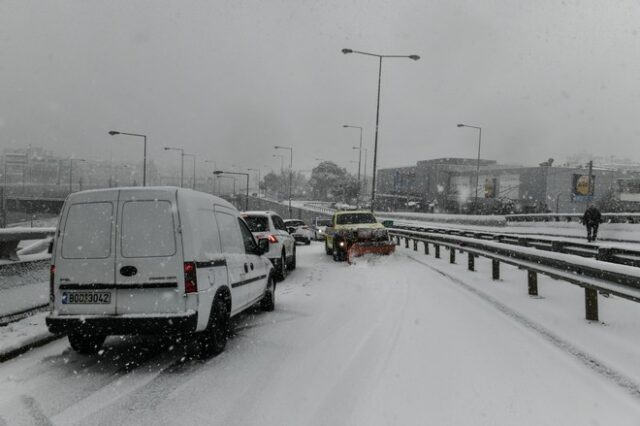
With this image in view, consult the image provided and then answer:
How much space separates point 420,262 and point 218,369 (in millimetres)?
12686

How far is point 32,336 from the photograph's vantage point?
21.7ft

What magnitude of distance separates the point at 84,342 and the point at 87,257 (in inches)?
43.9

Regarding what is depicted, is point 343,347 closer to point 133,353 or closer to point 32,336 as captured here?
point 133,353

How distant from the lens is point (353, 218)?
19938 millimetres

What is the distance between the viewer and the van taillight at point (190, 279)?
5551 millimetres

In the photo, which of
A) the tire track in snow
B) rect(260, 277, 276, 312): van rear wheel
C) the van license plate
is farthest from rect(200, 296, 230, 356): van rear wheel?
the tire track in snow

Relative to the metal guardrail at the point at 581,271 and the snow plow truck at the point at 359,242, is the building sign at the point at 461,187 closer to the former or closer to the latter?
the snow plow truck at the point at 359,242

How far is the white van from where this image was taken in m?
5.53

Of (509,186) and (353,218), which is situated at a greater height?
(509,186)

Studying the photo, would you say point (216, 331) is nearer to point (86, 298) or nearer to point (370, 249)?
point (86, 298)

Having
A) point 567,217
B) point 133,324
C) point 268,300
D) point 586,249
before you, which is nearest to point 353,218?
point 586,249

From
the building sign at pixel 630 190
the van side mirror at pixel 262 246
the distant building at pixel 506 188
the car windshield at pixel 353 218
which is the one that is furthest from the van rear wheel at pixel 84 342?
the building sign at pixel 630 190

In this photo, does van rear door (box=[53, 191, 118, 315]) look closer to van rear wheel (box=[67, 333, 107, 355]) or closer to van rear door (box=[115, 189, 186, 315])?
van rear door (box=[115, 189, 186, 315])

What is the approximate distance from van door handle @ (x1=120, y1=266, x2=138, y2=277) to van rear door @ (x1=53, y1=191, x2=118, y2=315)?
111 mm
